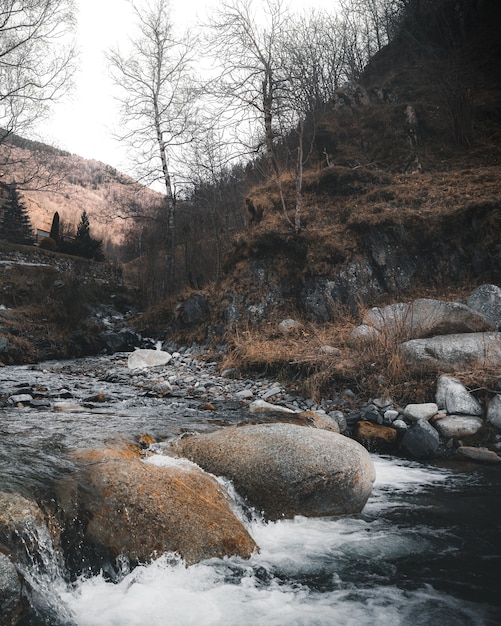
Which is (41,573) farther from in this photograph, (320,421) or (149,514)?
(320,421)

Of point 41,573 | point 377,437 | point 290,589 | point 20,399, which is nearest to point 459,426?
point 377,437

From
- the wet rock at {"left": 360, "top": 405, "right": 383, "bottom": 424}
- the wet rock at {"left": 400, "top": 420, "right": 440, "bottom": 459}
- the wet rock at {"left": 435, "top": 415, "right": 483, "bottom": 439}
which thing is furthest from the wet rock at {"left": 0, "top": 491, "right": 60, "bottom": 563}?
the wet rock at {"left": 435, "top": 415, "right": 483, "bottom": 439}

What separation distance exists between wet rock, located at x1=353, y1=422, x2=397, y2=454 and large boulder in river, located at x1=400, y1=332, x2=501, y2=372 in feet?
4.05

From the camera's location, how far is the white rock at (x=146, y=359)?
33.8 ft

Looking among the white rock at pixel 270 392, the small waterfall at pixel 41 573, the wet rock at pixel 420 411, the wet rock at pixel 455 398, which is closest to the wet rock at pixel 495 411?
the wet rock at pixel 455 398

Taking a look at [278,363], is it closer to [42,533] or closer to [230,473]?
[230,473]

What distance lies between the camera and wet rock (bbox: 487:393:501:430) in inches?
200

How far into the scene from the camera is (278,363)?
7785 mm

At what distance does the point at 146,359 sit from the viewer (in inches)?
416

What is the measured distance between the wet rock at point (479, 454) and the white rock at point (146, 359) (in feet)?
24.5

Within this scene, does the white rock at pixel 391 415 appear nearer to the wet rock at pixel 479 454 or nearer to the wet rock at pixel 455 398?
the wet rock at pixel 455 398

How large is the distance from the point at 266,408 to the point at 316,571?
10.8 ft

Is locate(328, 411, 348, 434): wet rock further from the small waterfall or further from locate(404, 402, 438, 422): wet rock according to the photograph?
the small waterfall

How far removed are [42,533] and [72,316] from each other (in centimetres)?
1377
